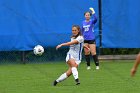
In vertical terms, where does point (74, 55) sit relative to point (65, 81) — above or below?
above

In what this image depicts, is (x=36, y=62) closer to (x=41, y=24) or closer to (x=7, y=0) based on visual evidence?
(x=41, y=24)

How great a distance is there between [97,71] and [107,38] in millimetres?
2685

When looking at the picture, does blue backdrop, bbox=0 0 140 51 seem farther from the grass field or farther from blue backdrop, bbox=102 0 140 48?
the grass field

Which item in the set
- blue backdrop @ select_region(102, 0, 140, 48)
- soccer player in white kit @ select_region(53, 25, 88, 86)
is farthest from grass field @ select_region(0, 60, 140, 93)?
blue backdrop @ select_region(102, 0, 140, 48)

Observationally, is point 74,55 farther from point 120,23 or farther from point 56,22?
point 120,23

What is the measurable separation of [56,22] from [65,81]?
4.59 meters

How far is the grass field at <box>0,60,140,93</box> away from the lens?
973 cm

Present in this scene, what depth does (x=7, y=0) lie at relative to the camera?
49.6 ft

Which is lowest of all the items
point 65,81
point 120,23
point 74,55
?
point 65,81

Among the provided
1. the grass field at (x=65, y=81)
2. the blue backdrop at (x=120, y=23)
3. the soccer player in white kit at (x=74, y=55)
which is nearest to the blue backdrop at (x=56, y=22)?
the blue backdrop at (x=120, y=23)

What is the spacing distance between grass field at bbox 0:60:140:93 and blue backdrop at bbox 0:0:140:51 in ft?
2.51

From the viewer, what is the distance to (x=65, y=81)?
36.9 ft

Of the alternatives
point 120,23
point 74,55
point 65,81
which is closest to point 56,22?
point 120,23

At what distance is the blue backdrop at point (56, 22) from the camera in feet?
49.9
